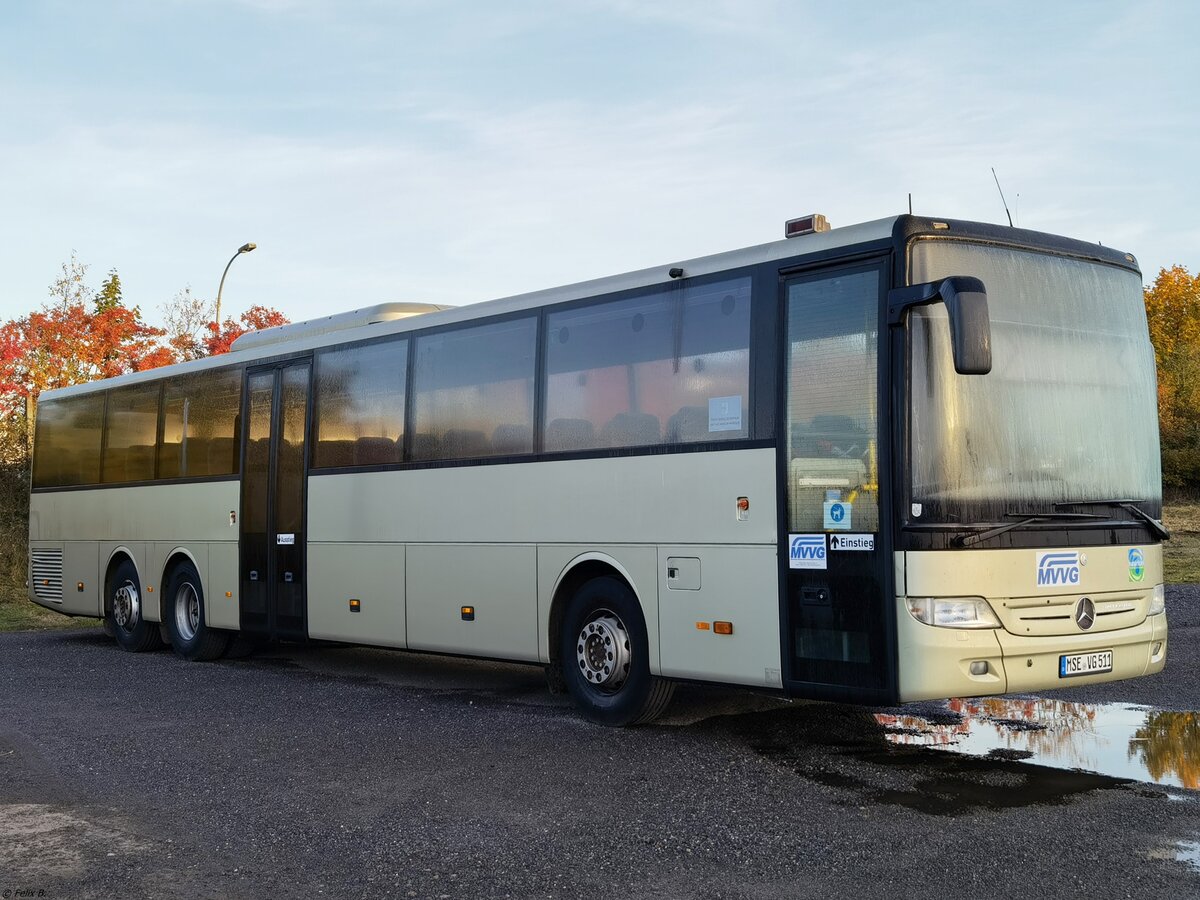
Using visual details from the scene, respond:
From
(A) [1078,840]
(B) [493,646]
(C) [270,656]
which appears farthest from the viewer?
(C) [270,656]

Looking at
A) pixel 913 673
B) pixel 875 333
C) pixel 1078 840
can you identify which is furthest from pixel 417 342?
pixel 1078 840

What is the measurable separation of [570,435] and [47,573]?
433 inches

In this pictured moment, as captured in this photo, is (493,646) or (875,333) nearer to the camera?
(875,333)

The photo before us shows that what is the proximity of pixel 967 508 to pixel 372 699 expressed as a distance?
5.93m

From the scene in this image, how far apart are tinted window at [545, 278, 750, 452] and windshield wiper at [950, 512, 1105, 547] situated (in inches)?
69.6

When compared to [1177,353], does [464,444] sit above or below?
below

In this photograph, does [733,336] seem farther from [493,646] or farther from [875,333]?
[493,646]

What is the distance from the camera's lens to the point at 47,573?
59.1 feet

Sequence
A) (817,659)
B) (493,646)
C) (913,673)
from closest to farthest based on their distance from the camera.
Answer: (913,673), (817,659), (493,646)

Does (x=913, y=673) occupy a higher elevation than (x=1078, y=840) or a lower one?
higher

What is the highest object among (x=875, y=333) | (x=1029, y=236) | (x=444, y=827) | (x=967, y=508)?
(x=1029, y=236)

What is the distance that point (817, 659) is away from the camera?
26.5ft

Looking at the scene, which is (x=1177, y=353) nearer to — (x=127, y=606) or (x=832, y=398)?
(x=127, y=606)

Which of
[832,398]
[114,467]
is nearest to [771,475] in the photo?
[832,398]
